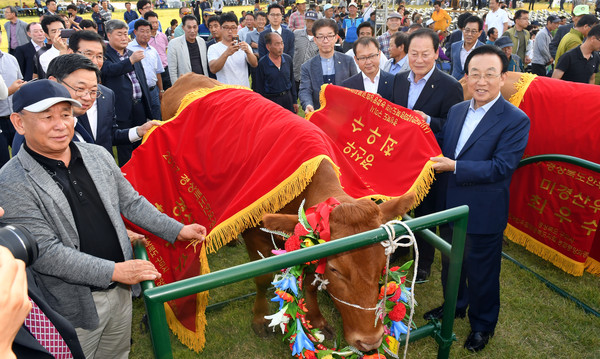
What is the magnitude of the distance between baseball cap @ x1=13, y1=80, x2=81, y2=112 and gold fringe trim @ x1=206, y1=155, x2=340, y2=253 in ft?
3.90

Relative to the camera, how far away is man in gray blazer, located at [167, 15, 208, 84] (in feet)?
21.6

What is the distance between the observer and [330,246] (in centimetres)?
156

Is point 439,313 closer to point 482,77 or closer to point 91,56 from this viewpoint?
point 482,77

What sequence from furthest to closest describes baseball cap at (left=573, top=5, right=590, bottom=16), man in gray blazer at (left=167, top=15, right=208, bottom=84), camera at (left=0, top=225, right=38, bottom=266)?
1. baseball cap at (left=573, top=5, right=590, bottom=16)
2. man in gray blazer at (left=167, top=15, right=208, bottom=84)
3. camera at (left=0, top=225, right=38, bottom=266)

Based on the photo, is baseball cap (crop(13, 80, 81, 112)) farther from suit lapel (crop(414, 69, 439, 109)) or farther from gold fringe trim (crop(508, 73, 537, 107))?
gold fringe trim (crop(508, 73, 537, 107))

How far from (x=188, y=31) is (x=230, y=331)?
16.6 ft

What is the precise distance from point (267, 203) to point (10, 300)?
1.84m

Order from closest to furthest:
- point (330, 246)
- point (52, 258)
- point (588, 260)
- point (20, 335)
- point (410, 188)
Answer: point (20, 335) < point (330, 246) < point (52, 258) < point (410, 188) < point (588, 260)

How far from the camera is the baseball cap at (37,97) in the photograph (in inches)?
71.6

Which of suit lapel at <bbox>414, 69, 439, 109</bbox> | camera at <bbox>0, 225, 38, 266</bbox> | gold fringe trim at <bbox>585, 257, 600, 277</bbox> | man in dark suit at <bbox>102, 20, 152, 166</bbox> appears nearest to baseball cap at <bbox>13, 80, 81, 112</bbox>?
camera at <bbox>0, 225, 38, 266</bbox>

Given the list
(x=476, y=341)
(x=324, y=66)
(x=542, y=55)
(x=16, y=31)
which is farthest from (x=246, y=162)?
(x=16, y=31)

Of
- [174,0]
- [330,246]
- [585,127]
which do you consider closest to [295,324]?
[330,246]

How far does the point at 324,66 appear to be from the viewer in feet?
17.5

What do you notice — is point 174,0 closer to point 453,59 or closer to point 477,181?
point 453,59
